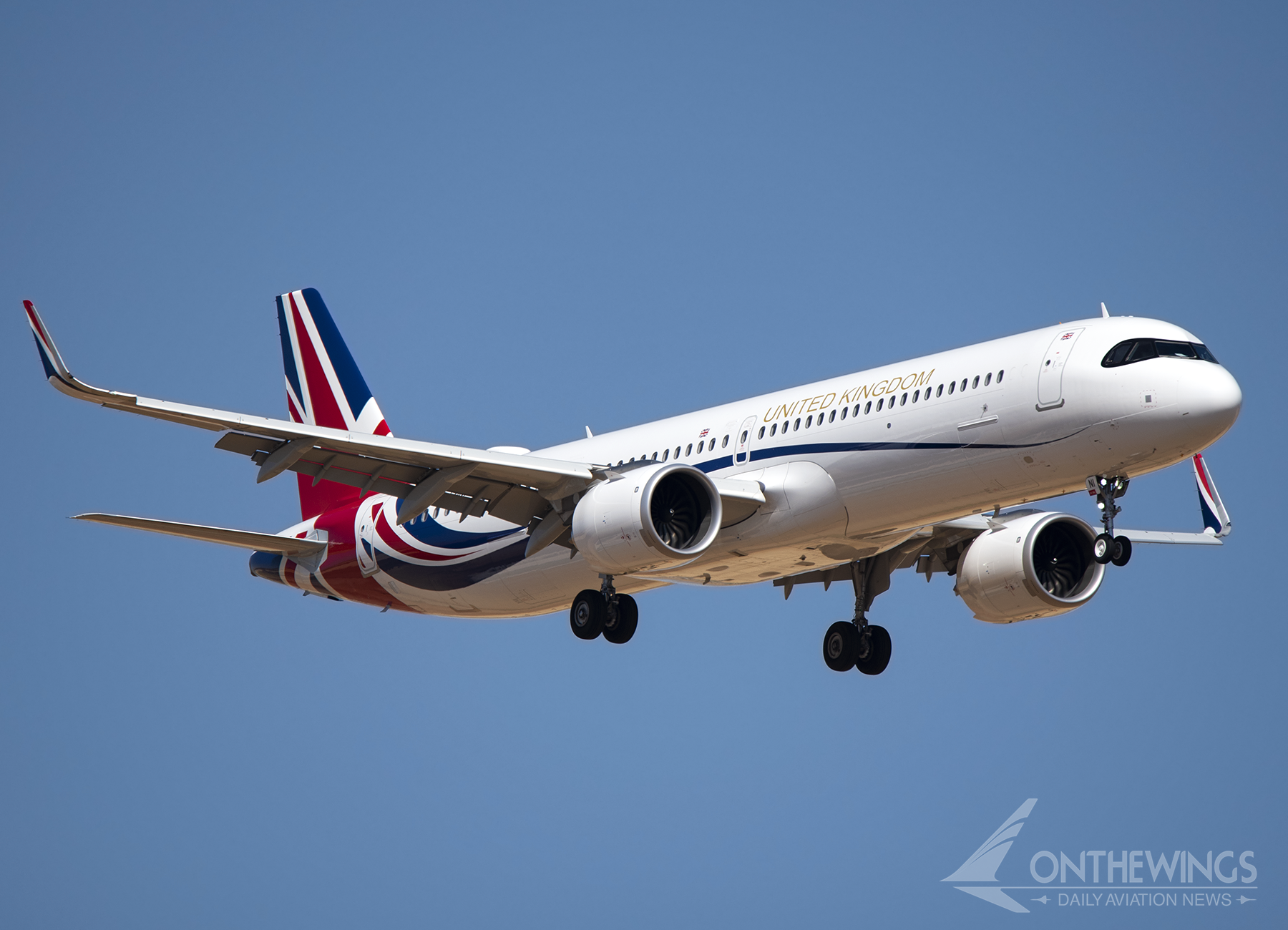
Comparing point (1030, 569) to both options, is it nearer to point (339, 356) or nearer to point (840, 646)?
point (840, 646)

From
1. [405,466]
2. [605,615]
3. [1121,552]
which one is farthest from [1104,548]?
[405,466]

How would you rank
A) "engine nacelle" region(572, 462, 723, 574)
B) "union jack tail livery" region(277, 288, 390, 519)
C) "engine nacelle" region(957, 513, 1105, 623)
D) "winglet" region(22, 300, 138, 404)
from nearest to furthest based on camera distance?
"winglet" region(22, 300, 138, 404) → "engine nacelle" region(572, 462, 723, 574) → "engine nacelle" region(957, 513, 1105, 623) → "union jack tail livery" region(277, 288, 390, 519)

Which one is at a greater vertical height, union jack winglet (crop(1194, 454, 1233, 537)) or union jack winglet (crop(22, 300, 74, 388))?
union jack winglet (crop(1194, 454, 1233, 537))

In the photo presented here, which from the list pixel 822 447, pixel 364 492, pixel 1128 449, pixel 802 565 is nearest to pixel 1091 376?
pixel 1128 449

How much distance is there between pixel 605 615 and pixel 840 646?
638cm

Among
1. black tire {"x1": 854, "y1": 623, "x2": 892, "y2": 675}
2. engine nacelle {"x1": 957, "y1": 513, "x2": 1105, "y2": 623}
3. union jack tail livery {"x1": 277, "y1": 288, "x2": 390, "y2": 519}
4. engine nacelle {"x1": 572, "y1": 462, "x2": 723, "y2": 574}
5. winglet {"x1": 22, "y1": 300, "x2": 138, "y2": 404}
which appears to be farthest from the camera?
union jack tail livery {"x1": 277, "y1": 288, "x2": 390, "y2": 519}

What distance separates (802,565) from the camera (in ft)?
107

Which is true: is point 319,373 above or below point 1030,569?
above

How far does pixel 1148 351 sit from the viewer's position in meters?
27.0

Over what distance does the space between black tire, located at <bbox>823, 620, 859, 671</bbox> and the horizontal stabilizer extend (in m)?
11.5

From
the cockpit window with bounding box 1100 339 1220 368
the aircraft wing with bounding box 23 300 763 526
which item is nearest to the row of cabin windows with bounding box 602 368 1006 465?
the aircraft wing with bounding box 23 300 763 526

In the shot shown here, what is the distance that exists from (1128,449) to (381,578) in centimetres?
1703

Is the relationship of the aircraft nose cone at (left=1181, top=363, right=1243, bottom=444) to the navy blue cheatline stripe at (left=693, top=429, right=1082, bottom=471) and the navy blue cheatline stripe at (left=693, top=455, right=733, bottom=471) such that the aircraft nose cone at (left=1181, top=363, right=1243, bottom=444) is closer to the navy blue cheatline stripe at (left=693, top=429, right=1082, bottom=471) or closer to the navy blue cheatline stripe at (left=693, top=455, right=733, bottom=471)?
the navy blue cheatline stripe at (left=693, top=429, right=1082, bottom=471)

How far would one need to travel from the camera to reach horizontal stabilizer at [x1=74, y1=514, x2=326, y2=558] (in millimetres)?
31484
